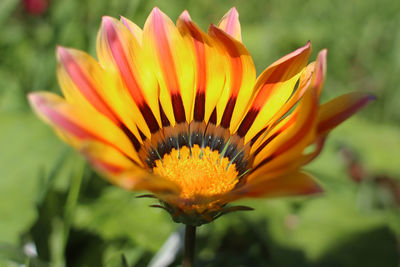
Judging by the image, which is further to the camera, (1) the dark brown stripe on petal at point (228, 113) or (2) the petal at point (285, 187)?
(1) the dark brown stripe on petal at point (228, 113)

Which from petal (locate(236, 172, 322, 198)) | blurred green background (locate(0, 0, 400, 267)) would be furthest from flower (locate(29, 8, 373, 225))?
blurred green background (locate(0, 0, 400, 267))

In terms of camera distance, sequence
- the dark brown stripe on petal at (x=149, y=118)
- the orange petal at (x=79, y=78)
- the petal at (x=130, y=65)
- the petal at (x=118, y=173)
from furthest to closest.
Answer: the dark brown stripe on petal at (x=149, y=118) < the petal at (x=130, y=65) < the orange petal at (x=79, y=78) < the petal at (x=118, y=173)

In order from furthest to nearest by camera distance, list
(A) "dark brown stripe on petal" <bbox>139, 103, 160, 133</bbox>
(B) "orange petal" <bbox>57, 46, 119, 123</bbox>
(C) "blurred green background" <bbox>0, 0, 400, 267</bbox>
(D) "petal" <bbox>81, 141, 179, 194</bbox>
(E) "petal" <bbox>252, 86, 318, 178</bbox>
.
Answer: (C) "blurred green background" <bbox>0, 0, 400, 267</bbox>
(A) "dark brown stripe on petal" <bbox>139, 103, 160, 133</bbox>
(B) "orange petal" <bbox>57, 46, 119, 123</bbox>
(E) "petal" <bbox>252, 86, 318, 178</bbox>
(D) "petal" <bbox>81, 141, 179, 194</bbox>

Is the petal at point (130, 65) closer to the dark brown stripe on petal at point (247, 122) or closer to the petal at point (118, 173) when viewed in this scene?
the dark brown stripe on petal at point (247, 122)

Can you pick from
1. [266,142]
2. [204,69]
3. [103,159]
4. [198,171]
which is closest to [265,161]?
[266,142]

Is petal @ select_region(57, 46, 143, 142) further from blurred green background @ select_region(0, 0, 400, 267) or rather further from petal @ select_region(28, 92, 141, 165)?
blurred green background @ select_region(0, 0, 400, 267)

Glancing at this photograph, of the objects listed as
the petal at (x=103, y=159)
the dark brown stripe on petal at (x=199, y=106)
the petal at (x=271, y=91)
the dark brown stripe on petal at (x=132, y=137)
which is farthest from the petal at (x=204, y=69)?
the petal at (x=103, y=159)

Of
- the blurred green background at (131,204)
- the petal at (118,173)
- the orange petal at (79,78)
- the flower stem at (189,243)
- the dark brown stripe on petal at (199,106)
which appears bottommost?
the blurred green background at (131,204)

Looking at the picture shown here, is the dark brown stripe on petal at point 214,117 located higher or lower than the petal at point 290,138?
lower
